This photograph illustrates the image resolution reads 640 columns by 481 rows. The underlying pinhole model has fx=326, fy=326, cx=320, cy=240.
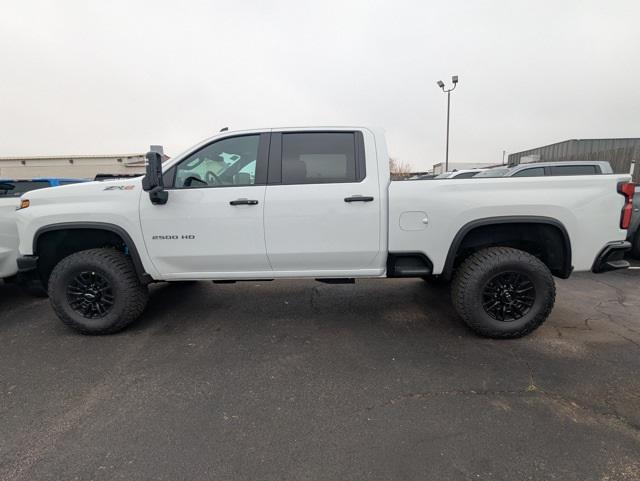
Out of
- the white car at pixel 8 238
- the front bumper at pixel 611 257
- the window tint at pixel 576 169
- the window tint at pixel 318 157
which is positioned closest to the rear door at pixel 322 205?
the window tint at pixel 318 157

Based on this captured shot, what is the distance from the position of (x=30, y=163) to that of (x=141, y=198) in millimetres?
44912

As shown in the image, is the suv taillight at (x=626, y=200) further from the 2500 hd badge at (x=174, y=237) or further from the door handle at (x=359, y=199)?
the 2500 hd badge at (x=174, y=237)

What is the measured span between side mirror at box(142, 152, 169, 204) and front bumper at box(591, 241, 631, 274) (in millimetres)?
4005

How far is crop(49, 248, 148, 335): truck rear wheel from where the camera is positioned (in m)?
3.14

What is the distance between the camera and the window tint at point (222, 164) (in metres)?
3.12

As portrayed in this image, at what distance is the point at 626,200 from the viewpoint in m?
2.89

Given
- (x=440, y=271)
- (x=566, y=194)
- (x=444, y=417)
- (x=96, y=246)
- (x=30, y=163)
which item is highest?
(x=30, y=163)

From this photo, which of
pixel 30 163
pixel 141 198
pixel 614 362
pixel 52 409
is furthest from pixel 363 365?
pixel 30 163

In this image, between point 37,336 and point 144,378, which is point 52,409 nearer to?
point 144,378

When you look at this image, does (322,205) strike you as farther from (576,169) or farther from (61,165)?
(61,165)

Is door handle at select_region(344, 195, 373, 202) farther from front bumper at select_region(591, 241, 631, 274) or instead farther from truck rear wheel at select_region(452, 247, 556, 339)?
front bumper at select_region(591, 241, 631, 274)

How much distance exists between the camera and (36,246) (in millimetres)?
3205

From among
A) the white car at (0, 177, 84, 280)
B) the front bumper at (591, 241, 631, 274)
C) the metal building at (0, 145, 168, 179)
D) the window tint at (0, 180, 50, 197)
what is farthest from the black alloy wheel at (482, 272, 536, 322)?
the metal building at (0, 145, 168, 179)

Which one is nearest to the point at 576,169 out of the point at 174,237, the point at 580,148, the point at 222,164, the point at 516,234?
the point at 516,234
